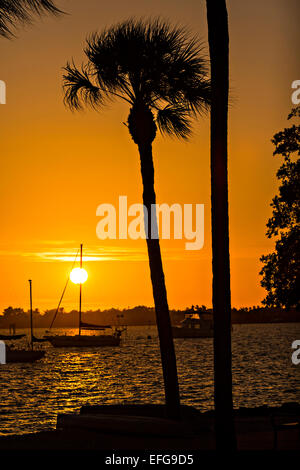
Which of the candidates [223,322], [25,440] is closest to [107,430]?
[25,440]

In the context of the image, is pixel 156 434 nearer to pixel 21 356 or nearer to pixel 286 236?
pixel 286 236

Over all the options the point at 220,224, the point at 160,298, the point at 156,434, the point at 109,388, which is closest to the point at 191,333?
the point at 109,388

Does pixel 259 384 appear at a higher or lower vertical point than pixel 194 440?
lower

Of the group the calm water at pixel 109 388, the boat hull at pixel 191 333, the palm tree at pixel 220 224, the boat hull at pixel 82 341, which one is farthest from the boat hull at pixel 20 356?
the palm tree at pixel 220 224

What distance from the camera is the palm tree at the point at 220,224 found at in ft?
39.1

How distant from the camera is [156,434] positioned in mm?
17531

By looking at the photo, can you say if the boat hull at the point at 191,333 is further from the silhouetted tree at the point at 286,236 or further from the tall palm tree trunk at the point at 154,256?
the tall palm tree trunk at the point at 154,256

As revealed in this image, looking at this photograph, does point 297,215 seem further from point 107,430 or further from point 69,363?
point 69,363

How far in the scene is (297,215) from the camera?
29.4m

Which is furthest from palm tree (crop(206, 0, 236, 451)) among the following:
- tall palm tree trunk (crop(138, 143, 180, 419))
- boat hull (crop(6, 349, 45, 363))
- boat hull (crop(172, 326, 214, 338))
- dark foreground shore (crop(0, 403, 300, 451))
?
boat hull (crop(172, 326, 214, 338))

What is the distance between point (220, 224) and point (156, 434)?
713 centimetres

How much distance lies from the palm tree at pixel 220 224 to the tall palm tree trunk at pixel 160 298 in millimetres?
7273
